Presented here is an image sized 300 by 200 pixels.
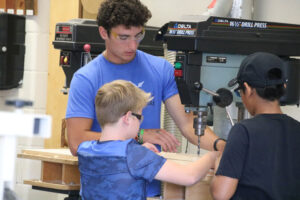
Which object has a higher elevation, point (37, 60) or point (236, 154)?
point (37, 60)

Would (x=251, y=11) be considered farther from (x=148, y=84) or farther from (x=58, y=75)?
(x=58, y=75)

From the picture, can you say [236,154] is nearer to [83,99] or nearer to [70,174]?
[83,99]

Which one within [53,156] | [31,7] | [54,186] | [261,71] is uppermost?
[31,7]

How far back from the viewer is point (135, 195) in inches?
77.3

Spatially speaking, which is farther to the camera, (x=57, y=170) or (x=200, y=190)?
(x=57, y=170)

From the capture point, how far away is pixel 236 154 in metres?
1.84

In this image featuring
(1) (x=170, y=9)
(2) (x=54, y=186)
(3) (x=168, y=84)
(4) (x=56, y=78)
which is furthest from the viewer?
(4) (x=56, y=78)

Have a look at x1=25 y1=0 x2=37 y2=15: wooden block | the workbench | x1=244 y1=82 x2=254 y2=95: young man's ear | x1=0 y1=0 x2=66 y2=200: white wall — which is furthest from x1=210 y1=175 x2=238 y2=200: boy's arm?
x1=25 y1=0 x2=37 y2=15: wooden block

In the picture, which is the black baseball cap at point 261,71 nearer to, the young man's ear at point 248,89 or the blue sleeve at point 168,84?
the young man's ear at point 248,89

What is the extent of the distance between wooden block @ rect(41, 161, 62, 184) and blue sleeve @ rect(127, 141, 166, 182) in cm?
106

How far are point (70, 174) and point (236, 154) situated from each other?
1.25 metres

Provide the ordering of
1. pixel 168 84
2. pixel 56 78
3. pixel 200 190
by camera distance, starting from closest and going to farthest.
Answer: pixel 200 190 < pixel 168 84 < pixel 56 78

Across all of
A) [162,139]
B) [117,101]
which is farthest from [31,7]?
[117,101]

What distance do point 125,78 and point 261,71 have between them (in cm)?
77
